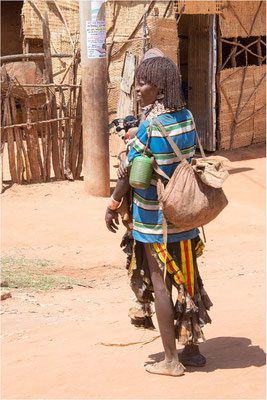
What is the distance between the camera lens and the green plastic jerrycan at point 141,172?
336cm

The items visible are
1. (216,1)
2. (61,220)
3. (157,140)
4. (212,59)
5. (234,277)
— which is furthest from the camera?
(212,59)

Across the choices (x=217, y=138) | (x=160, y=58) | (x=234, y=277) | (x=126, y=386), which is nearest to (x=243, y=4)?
(x=217, y=138)

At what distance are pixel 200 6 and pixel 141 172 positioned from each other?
906 cm

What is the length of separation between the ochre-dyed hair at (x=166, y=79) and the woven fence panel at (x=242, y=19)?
378 inches

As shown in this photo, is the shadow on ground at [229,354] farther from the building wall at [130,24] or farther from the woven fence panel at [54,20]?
the woven fence panel at [54,20]

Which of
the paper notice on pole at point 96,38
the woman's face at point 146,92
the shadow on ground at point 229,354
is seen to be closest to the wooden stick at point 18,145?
the paper notice on pole at point 96,38

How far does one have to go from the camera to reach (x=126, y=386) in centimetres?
348

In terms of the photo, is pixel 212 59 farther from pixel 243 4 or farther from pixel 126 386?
pixel 126 386

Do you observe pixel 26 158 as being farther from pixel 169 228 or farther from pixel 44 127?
pixel 169 228

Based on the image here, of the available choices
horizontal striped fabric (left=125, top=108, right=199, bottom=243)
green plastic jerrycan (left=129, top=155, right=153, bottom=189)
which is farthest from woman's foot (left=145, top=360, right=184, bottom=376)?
green plastic jerrycan (left=129, top=155, right=153, bottom=189)

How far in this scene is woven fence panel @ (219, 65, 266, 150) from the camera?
1322 centimetres

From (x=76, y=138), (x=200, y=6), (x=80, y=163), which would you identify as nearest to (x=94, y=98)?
(x=76, y=138)

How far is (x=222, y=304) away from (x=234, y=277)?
1.06 m

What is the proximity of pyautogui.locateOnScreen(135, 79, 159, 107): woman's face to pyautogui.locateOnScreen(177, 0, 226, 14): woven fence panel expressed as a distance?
8.45 m
